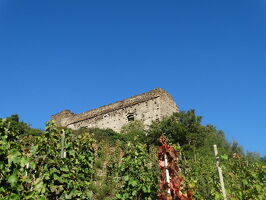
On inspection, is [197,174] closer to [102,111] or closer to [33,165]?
[33,165]

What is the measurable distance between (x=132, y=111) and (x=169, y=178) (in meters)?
16.2

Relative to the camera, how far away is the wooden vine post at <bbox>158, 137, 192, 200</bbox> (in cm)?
453

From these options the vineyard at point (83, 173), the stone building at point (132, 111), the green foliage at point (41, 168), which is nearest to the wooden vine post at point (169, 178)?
the vineyard at point (83, 173)

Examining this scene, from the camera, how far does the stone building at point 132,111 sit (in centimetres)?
1996

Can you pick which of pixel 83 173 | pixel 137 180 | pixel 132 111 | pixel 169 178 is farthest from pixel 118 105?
pixel 169 178

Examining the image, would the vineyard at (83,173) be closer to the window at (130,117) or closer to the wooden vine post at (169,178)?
the wooden vine post at (169,178)

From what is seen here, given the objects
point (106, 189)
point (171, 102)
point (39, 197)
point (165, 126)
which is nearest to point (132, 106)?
point (171, 102)

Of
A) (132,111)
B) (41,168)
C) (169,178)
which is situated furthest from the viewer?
(132,111)

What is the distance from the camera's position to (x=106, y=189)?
827 cm

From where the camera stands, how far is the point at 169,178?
4711 millimetres

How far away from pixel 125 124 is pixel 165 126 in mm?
6498

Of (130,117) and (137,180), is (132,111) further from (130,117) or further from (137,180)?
(137,180)

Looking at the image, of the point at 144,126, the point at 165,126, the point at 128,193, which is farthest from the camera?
the point at 144,126

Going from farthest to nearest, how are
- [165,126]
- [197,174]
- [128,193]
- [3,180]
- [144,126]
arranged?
[144,126] < [165,126] < [197,174] < [128,193] < [3,180]
